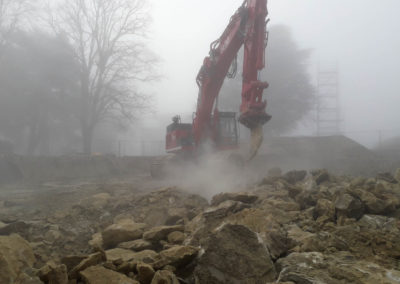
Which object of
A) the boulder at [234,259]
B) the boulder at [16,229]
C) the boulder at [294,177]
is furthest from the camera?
the boulder at [294,177]

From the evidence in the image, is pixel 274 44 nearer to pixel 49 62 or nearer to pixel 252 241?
pixel 49 62

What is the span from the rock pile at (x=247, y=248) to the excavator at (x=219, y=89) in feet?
10.0

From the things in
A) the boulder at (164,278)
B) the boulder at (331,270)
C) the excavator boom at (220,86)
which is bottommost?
the boulder at (164,278)

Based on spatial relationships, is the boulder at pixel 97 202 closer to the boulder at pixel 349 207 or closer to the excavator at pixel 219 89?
the excavator at pixel 219 89

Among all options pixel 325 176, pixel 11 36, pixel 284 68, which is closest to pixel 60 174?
pixel 11 36

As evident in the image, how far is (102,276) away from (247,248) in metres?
1.17

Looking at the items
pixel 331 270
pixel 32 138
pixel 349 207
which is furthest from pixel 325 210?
pixel 32 138

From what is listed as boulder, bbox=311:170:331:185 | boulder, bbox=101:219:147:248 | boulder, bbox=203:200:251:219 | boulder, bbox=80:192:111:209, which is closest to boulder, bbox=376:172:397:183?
boulder, bbox=311:170:331:185

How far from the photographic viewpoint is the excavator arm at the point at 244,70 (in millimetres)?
7133

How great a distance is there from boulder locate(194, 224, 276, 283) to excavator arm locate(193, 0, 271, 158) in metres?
4.77

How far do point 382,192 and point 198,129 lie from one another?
7199 mm

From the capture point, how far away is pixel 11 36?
21891 mm

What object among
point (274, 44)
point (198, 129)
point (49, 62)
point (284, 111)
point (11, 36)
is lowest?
point (198, 129)

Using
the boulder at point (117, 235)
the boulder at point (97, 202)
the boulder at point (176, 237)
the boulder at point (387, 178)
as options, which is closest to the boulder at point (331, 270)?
the boulder at point (176, 237)
